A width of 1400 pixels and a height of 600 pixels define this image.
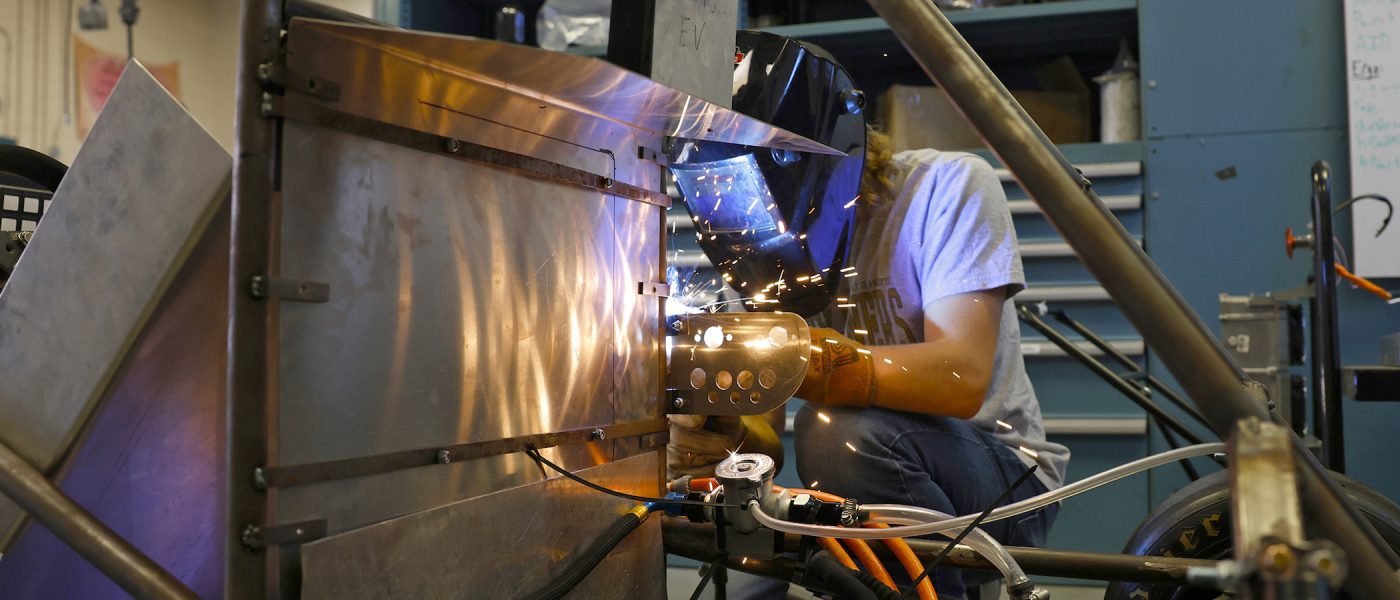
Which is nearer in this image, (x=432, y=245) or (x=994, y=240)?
(x=432, y=245)

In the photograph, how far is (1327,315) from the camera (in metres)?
1.72

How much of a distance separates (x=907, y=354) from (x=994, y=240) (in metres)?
0.21

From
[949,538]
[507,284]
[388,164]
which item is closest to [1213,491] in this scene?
[949,538]

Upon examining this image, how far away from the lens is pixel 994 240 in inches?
48.9

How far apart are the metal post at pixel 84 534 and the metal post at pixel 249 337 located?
0.23 feet

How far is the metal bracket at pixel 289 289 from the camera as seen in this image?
58 cm

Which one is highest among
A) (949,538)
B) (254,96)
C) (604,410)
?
(254,96)

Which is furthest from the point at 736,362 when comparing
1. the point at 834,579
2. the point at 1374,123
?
the point at 1374,123

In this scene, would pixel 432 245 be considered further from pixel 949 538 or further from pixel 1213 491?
pixel 1213 491

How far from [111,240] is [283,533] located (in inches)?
10.2

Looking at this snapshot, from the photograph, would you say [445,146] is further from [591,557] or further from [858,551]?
[858,551]

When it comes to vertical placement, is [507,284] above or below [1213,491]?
above

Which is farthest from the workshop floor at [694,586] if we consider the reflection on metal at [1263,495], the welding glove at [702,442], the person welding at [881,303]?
the reflection on metal at [1263,495]

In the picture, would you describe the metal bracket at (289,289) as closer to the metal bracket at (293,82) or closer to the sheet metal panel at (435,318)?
the sheet metal panel at (435,318)
